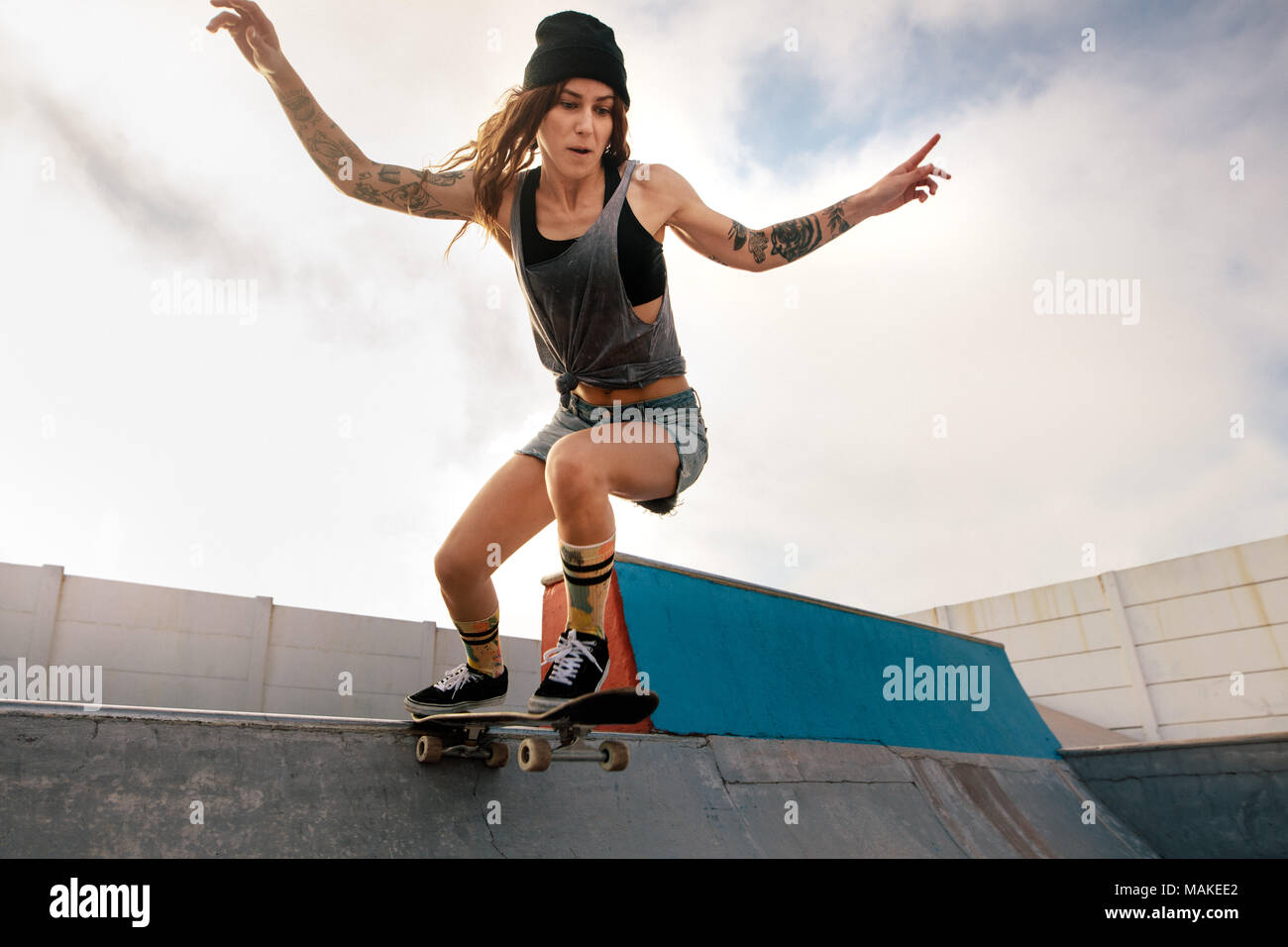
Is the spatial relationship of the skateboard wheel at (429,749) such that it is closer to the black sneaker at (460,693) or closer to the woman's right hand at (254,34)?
the black sneaker at (460,693)

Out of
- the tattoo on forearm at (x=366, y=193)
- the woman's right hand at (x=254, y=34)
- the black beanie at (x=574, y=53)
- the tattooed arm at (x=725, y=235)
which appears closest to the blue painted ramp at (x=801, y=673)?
the tattooed arm at (x=725, y=235)

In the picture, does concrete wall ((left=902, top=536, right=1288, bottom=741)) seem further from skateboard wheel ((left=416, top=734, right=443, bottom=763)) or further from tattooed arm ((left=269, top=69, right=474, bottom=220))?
tattooed arm ((left=269, top=69, right=474, bottom=220))

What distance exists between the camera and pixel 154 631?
34.4 ft

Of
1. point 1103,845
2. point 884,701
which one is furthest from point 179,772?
point 1103,845

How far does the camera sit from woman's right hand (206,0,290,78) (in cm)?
256

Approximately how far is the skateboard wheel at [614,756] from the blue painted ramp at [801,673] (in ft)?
4.39

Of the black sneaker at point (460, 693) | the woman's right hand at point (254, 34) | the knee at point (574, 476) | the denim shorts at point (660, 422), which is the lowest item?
the black sneaker at point (460, 693)

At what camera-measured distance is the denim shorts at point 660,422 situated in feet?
8.27

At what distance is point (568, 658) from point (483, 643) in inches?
20.6

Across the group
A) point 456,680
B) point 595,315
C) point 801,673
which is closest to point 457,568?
point 456,680

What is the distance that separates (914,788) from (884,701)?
2.76 feet

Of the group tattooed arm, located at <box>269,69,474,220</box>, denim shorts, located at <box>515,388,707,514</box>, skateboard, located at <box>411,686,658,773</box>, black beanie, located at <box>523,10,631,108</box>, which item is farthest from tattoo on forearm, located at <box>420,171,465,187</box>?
skateboard, located at <box>411,686,658,773</box>

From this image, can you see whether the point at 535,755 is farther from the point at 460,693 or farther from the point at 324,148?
the point at 324,148
